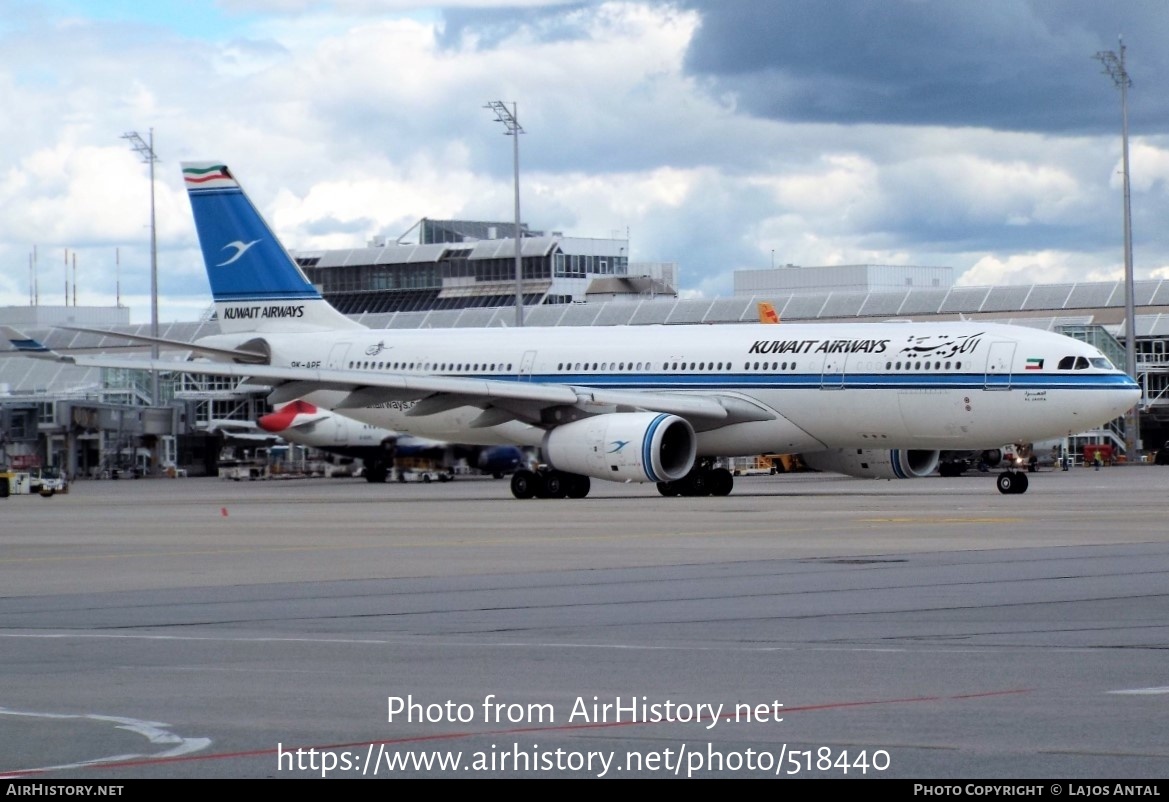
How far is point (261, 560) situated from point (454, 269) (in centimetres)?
11711

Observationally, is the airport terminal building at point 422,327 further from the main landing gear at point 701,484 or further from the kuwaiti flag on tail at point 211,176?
the main landing gear at point 701,484

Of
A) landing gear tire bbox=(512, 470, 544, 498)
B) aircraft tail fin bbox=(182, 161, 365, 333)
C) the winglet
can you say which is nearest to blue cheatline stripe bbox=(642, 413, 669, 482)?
landing gear tire bbox=(512, 470, 544, 498)

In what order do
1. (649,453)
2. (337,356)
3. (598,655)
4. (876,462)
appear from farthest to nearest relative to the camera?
(337,356) < (876,462) < (649,453) < (598,655)

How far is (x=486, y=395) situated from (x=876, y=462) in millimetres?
9225

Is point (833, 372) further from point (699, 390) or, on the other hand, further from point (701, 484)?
point (701, 484)

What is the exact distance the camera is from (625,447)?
→ 38.5 meters

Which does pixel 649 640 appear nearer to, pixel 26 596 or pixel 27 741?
pixel 27 741

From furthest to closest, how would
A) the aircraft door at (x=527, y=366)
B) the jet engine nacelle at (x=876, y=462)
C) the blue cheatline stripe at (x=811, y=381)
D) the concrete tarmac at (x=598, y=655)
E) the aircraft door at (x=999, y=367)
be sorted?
1. the aircraft door at (x=527, y=366)
2. the jet engine nacelle at (x=876, y=462)
3. the aircraft door at (x=999, y=367)
4. the blue cheatline stripe at (x=811, y=381)
5. the concrete tarmac at (x=598, y=655)

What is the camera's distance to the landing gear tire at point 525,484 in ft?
136

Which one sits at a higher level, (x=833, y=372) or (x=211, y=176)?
(x=211, y=176)

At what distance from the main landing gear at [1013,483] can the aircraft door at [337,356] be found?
57.1ft

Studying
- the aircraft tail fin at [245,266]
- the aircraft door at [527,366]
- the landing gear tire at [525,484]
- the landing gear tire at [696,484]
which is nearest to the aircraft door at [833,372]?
the landing gear tire at [696,484]

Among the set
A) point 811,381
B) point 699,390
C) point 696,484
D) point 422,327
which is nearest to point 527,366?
point 699,390

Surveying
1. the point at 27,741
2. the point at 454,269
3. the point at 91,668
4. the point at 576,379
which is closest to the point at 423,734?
the point at 27,741
